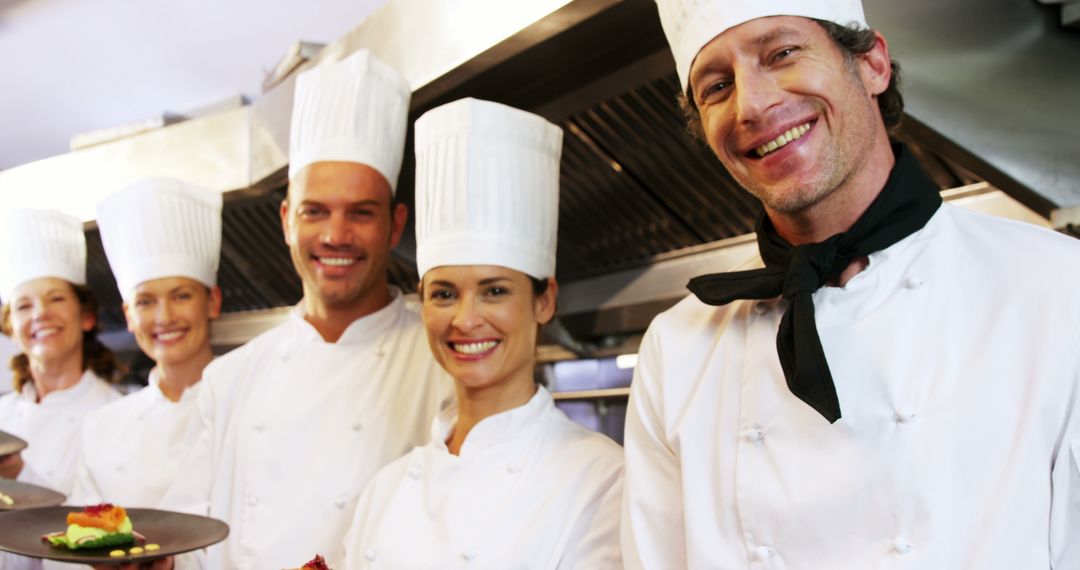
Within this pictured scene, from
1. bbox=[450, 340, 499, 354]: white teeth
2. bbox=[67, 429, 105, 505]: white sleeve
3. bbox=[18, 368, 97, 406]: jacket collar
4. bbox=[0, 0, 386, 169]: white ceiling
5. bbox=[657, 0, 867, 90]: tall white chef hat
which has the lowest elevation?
bbox=[67, 429, 105, 505]: white sleeve

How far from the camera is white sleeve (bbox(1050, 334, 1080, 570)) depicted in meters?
1.19

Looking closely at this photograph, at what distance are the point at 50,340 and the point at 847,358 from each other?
10.7 ft

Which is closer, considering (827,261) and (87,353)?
(827,261)

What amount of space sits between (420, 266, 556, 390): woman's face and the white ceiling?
2.37 metres

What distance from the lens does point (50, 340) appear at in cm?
375

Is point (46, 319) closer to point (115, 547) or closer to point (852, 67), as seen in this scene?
point (115, 547)

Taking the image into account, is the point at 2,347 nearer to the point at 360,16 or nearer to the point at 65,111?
the point at 65,111

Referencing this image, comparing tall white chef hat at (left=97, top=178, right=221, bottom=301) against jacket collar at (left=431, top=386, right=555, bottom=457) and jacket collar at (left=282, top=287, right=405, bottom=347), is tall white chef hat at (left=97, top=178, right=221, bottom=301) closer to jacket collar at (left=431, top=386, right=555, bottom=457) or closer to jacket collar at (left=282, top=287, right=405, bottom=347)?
jacket collar at (left=282, top=287, right=405, bottom=347)

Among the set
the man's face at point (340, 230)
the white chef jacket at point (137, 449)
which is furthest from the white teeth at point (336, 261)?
the white chef jacket at point (137, 449)

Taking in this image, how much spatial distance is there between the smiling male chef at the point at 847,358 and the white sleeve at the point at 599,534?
21cm

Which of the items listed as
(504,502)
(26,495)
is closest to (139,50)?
(26,495)

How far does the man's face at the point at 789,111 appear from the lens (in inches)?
54.4

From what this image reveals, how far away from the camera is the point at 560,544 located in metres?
1.79

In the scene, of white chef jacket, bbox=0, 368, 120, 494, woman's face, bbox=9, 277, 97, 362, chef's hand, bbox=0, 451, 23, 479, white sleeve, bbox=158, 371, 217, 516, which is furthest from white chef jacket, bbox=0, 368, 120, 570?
white sleeve, bbox=158, 371, 217, 516
